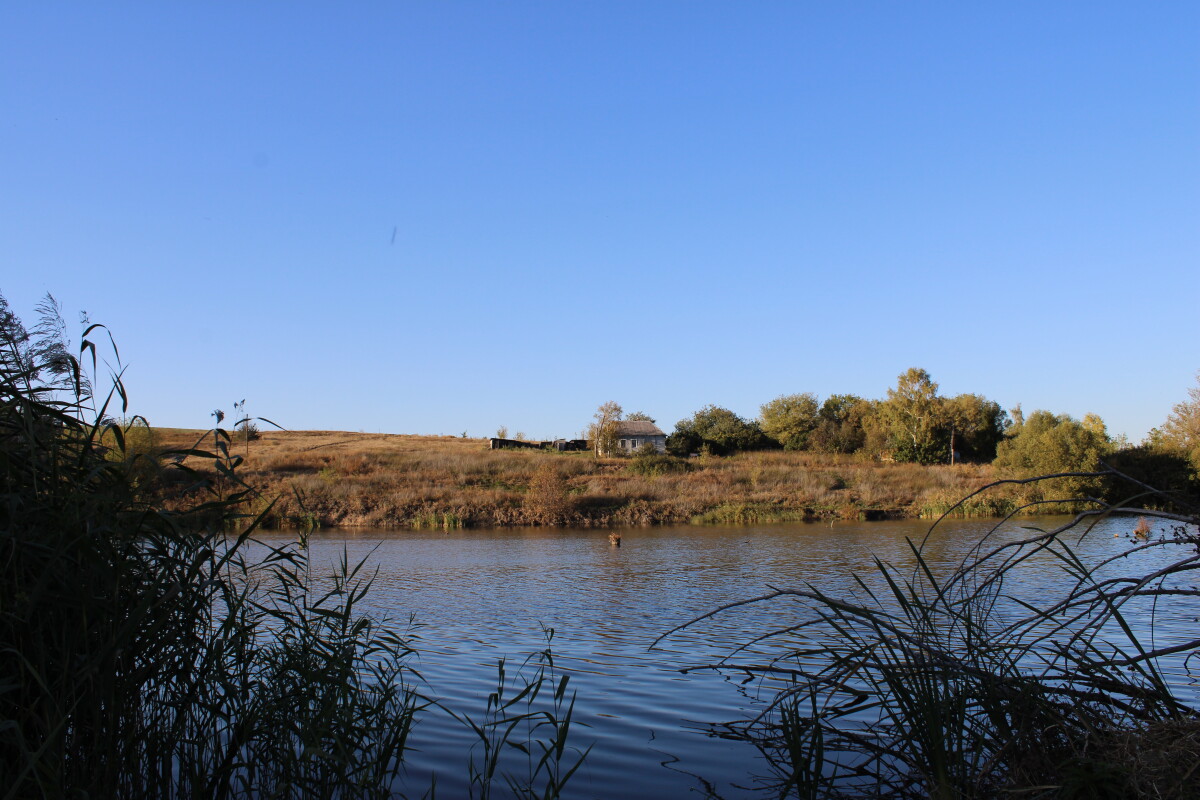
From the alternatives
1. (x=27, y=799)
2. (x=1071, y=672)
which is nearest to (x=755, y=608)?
(x=1071, y=672)

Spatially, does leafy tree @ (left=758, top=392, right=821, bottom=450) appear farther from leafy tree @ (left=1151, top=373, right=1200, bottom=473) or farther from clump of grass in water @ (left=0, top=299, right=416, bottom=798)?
clump of grass in water @ (left=0, top=299, right=416, bottom=798)

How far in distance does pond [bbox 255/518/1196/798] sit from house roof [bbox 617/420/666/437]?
51.2 m

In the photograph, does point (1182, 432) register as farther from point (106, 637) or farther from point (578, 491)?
point (106, 637)

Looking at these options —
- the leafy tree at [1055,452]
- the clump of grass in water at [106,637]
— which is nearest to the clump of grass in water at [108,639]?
the clump of grass in water at [106,637]

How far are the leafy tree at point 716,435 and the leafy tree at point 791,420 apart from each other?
116cm

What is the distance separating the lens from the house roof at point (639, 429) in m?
76.8

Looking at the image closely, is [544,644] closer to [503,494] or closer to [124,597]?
[124,597]

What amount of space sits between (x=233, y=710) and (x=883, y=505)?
33.3 m

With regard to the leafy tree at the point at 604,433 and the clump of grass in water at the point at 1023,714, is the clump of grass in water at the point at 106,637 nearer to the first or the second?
the clump of grass in water at the point at 1023,714

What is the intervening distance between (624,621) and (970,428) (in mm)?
61944

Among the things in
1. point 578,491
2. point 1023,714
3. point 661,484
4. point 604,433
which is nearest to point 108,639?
point 1023,714

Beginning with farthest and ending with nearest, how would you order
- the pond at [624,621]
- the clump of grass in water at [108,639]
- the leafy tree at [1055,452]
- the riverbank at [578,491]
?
the leafy tree at [1055,452] < the riverbank at [578,491] < the pond at [624,621] < the clump of grass in water at [108,639]

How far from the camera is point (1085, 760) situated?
3.35m

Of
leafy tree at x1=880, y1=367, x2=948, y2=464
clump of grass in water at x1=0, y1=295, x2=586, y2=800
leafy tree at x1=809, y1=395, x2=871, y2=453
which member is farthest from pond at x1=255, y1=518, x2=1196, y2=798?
leafy tree at x1=809, y1=395, x2=871, y2=453
